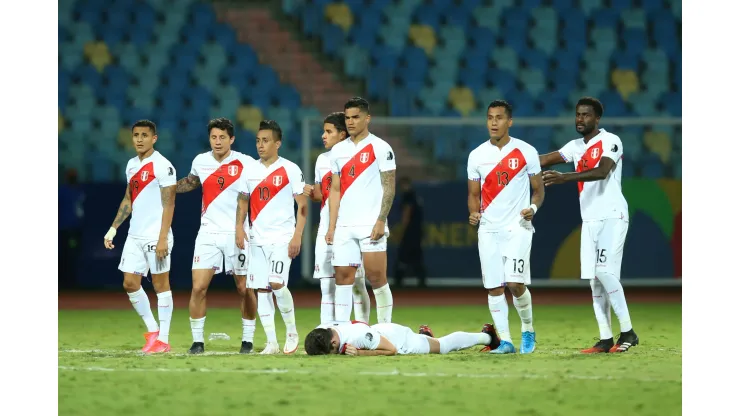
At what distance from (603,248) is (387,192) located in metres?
1.66

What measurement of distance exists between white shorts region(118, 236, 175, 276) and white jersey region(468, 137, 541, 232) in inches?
97.7

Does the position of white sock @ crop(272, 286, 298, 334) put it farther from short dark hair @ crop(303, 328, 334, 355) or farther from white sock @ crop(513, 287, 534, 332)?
white sock @ crop(513, 287, 534, 332)

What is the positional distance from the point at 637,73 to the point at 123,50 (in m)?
8.35

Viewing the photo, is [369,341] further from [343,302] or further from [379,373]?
[379,373]

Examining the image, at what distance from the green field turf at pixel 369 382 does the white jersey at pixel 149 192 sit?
97 cm

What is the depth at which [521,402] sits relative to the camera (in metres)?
6.12

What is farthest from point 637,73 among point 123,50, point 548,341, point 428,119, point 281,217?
point 281,217

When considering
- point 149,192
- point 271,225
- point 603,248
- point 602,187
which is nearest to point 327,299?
point 271,225

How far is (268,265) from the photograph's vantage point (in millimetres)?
8484

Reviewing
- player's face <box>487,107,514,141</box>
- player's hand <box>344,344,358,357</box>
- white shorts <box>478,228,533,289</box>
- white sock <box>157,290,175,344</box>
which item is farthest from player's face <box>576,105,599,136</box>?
white sock <box>157,290,175,344</box>

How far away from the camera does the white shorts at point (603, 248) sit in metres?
8.37

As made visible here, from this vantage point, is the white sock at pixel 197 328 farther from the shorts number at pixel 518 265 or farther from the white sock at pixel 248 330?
the shorts number at pixel 518 265

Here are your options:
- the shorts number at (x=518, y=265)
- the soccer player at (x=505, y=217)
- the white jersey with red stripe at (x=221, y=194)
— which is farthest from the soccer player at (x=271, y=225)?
the shorts number at (x=518, y=265)
